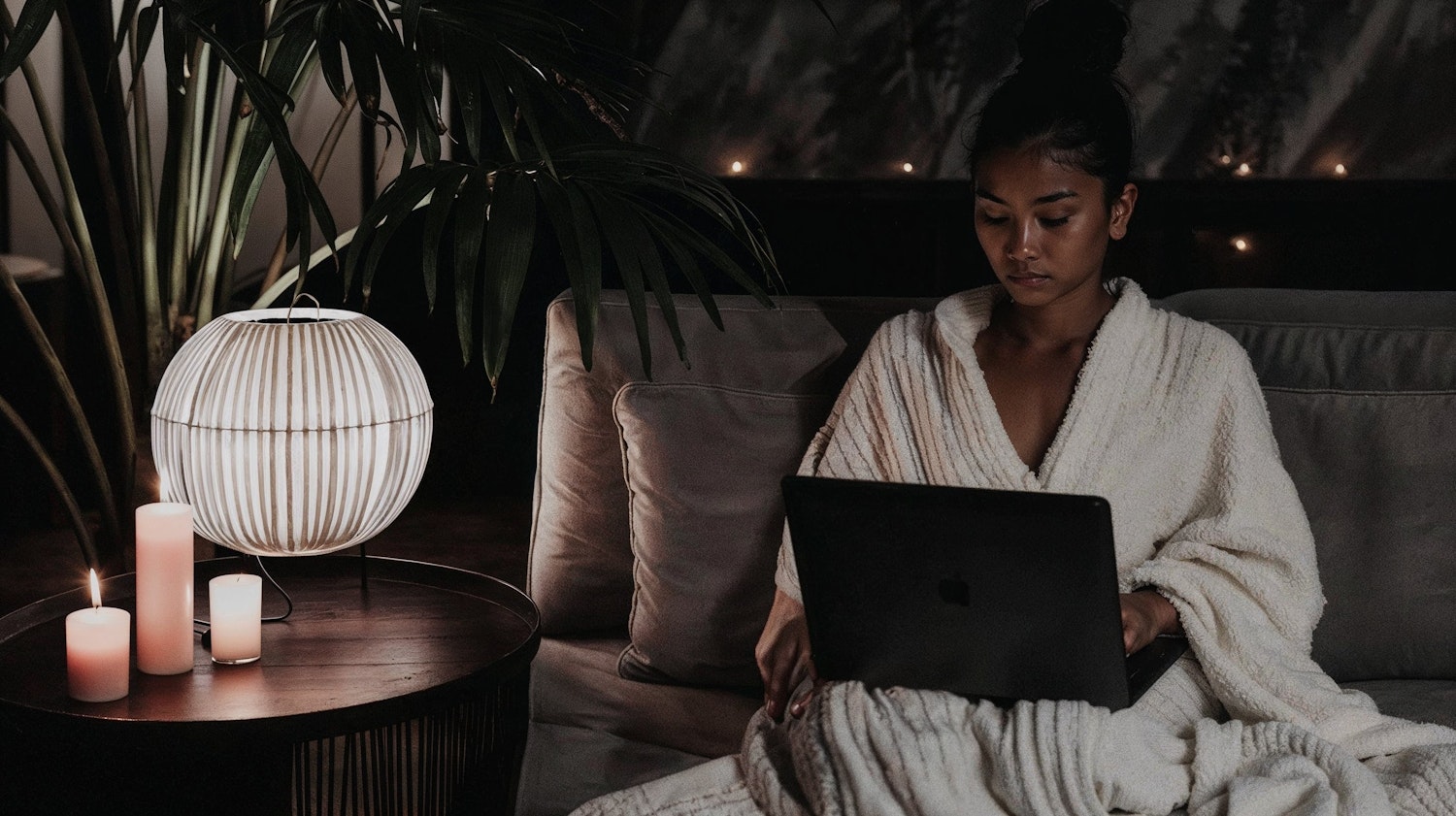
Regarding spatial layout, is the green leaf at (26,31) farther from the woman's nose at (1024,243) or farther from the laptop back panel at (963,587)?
the woman's nose at (1024,243)

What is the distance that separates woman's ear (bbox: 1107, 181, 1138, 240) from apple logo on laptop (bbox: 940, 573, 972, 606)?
586 mm

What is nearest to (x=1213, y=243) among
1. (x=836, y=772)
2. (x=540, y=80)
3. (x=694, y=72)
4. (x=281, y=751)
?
(x=694, y=72)

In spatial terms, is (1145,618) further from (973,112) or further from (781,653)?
(973,112)

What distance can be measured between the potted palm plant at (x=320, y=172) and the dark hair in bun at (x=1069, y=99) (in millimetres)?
344

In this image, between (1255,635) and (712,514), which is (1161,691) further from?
(712,514)

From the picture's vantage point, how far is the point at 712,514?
5.30ft

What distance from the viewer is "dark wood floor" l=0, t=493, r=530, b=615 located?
2928 millimetres

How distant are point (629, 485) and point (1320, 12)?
1882mm

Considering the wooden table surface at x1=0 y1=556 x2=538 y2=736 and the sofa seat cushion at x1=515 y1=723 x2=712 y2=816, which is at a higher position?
the wooden table surface at x1=0 y1=556 x2=538 y2=736

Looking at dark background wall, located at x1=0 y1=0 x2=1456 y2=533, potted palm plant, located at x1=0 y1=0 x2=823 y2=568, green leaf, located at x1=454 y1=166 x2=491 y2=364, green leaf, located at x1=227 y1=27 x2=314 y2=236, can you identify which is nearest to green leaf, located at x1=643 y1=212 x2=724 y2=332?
potted palm plant, located at x1=0 y1=0 x2=823 y2=568

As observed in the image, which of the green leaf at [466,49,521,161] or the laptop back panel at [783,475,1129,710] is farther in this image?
the green leaf at [466,49,521,161]

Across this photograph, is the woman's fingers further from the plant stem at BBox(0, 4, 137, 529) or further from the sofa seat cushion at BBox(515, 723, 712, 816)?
the plant stem at BBox(0, 4, 137, 529)

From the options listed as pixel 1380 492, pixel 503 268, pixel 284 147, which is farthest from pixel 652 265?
pixel 1380 492

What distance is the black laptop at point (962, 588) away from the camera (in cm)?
110
